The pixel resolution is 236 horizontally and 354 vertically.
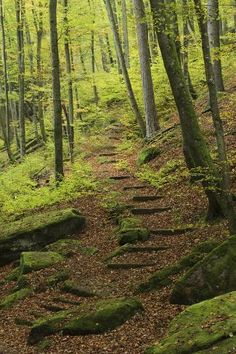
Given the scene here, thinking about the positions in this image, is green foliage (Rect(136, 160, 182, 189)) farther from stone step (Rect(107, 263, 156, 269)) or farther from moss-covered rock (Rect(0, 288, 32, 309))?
moss-covered rock (Rect(0, 288, 32, 309))

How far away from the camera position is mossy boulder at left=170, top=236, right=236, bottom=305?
6715 millimetres

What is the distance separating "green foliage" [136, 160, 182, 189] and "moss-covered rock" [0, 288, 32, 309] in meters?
5.64

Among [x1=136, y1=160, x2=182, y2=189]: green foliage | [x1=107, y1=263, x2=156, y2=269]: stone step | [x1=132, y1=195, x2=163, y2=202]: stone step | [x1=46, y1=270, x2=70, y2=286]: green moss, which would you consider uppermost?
[x1=136, y1=160, x2=182, y2=189]: green foliage

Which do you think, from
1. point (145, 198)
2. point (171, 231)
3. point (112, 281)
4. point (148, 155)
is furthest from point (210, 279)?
point (148, 155)

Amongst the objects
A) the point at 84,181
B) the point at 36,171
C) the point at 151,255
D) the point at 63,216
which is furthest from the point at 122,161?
the point at 151,255

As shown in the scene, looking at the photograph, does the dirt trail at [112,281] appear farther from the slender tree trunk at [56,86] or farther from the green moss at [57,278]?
the slender tree trunk at [56,86]

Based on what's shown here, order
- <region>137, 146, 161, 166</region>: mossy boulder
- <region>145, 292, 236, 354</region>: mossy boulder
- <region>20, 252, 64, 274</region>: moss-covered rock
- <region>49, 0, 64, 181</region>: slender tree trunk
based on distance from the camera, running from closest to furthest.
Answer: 1. <region>145, 292, 236, 354</region>: mossy boulder
2. <region>20, 252, 64, 274</region>: moss-covered rock
3. <region>49, 0, 64, 181</region>: slender tree trunk
4. <region>137, 146, 161, 166</region>: mossy boulder

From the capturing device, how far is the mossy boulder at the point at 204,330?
4898 millimetres

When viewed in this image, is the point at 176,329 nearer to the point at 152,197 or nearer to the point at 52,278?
the point at 52,278

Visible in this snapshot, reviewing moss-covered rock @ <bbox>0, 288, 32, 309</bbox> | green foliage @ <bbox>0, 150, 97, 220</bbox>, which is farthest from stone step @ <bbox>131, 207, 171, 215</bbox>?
moss-covered rock @ <bbox>0, 288, 32, 309</bbox>

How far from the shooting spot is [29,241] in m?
11.5

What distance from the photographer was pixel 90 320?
22.7ft

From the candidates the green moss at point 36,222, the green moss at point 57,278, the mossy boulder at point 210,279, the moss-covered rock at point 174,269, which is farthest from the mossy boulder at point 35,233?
the mossy boulder at point 210,279

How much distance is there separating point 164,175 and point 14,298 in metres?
6.68
